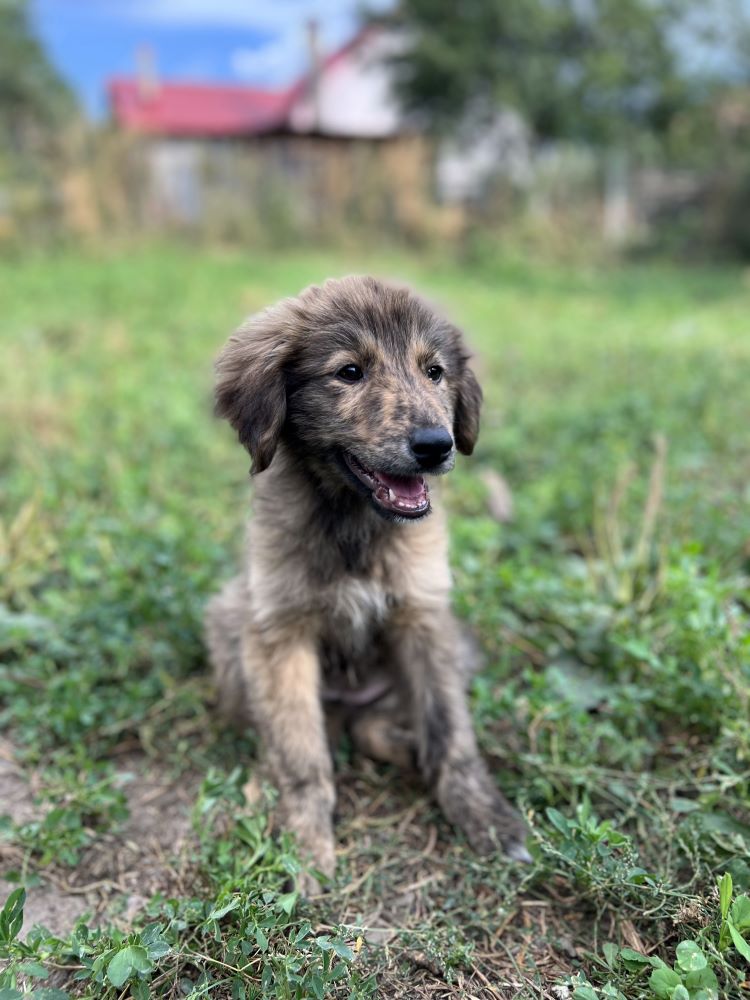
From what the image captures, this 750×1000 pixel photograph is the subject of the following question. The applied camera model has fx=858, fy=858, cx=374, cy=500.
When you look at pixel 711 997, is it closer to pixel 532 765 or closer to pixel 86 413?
pixel 532 765

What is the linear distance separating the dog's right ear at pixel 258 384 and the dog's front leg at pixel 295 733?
0.66 meters

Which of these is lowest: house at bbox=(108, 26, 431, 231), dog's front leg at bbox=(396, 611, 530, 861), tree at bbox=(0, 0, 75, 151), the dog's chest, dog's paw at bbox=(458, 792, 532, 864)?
dog's paw at bbox=(458, 792, 532, 864)

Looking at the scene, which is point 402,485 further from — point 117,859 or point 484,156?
point 484,156

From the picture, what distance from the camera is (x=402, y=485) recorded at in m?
2.60

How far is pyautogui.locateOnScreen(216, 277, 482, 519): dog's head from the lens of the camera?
8.41 ft

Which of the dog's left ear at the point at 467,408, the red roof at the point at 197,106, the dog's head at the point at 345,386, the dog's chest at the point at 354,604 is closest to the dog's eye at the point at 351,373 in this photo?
the dog's head at the point at 345,386

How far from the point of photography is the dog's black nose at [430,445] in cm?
244

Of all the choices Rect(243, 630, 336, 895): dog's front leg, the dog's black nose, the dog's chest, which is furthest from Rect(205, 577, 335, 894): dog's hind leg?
the dog's black nose

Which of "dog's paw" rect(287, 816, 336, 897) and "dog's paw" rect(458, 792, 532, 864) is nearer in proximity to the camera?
"dog's paw" rect(287, 816, 336, 897)

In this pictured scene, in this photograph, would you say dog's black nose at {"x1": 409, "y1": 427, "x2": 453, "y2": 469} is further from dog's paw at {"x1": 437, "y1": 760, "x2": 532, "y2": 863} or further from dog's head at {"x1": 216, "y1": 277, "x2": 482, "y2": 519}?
dog's paw at {"x1": 437, "y1": 760, "x2": 532, "y2": 863}

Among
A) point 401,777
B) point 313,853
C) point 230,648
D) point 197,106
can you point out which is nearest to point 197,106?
point 197,106

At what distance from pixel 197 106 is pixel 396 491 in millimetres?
45345

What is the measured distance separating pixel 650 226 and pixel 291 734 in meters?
23.0

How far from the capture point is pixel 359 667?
3123 millimetres
